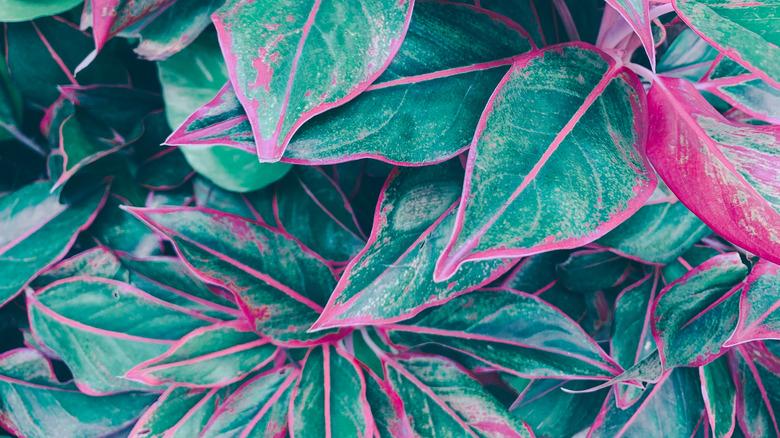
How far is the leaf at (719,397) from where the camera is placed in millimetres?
620

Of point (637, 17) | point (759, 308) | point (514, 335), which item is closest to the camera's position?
point (637, 17)

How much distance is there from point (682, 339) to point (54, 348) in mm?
817

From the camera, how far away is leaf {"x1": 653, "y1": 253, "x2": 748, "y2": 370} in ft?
1.93

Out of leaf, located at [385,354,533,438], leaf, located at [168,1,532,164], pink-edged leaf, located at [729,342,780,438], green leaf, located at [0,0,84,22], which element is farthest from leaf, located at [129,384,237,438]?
pink-edged leaf, located at [729,342,780,438]

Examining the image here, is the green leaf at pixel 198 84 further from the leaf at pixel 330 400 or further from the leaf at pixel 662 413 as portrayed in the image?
the leaf at pixel 662 413

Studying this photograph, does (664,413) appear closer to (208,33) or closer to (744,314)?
(744,314)

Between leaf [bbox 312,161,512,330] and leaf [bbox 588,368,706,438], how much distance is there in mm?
303

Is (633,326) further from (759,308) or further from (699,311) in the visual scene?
(759,308)

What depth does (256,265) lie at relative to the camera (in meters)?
0.60

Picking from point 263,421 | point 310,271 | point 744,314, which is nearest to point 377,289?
point 310,271

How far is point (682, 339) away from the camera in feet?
1.99

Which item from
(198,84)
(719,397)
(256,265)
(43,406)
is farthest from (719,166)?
(43,406)

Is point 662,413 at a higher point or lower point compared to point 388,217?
lower

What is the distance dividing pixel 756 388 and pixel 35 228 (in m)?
1.04
